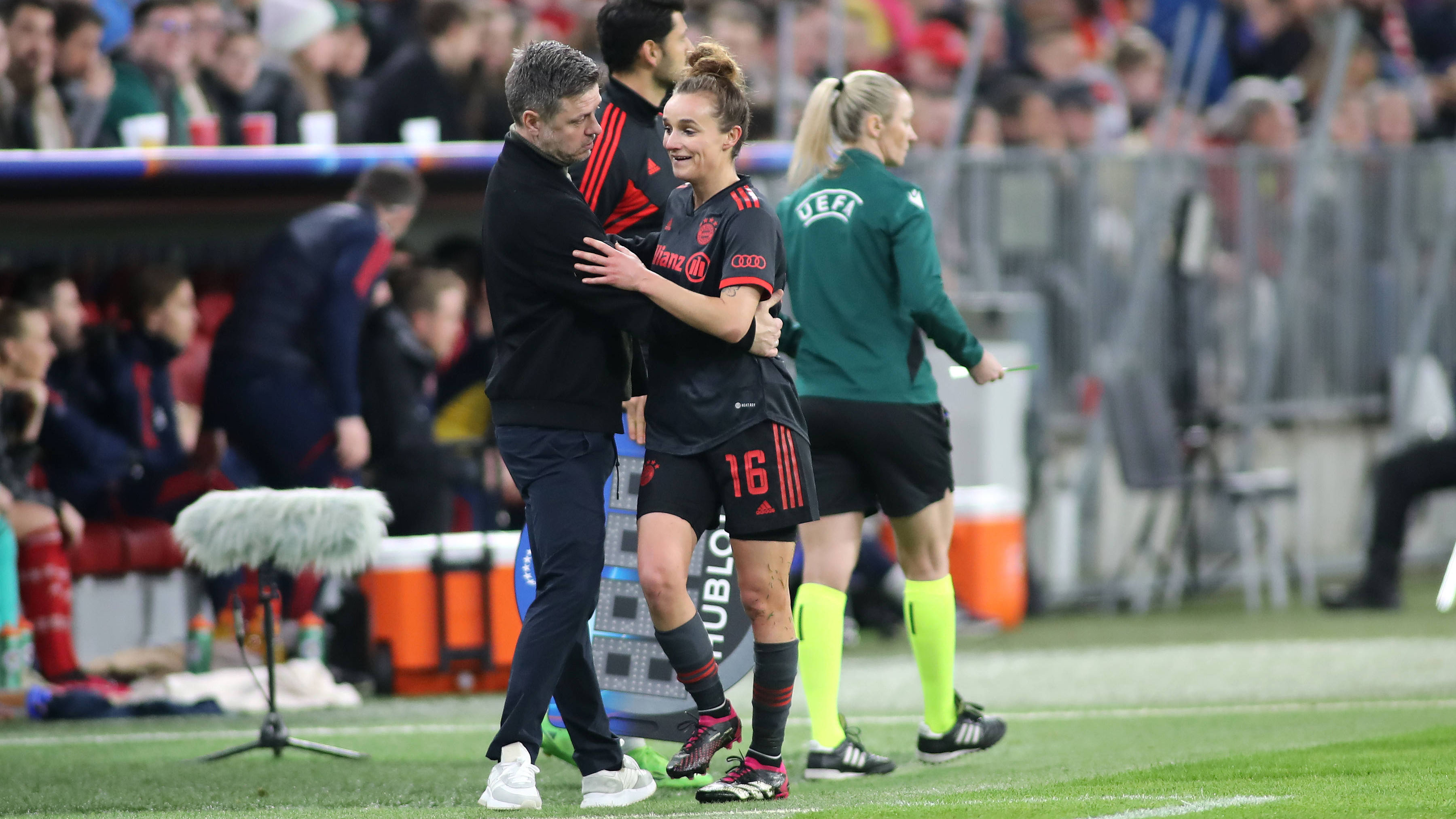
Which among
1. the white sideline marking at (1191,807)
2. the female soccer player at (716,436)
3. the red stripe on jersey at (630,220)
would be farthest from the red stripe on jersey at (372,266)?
the white sideline marking at (1191,807)

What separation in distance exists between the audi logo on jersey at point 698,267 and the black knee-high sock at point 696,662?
89 cm

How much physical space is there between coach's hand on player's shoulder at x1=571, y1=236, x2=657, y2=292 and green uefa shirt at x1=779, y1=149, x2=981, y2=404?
1095 millimetres

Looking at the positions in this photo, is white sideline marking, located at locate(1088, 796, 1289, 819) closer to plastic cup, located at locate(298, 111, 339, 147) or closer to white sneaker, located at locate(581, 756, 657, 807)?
white sneaker, located at locate(581, 756, 657, 807)

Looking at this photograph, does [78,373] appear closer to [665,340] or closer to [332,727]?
[332,727]

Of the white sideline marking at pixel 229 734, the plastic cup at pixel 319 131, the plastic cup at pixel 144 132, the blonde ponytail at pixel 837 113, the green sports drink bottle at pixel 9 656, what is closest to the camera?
the blonde ponytail at pixel 837 113

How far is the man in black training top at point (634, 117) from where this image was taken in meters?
5.76

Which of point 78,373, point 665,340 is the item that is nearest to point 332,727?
point 78,373

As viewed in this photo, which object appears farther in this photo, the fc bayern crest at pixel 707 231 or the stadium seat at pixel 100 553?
the stadium seat at pixel 100 553

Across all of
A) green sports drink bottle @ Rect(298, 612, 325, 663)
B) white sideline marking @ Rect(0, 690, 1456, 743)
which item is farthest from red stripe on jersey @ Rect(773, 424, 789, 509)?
green sports drink bottle @ Rect(298, 612, 325, 663)

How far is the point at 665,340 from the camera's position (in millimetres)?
5387

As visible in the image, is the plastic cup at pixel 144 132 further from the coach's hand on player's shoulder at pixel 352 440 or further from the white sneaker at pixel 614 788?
the white sneaker at pixel 614 788

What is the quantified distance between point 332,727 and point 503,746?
8.81 feet

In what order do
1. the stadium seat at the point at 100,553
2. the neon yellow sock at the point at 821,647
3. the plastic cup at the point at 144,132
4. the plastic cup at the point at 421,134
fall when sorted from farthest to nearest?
the plastic cup at the point at 421,134
the stadium seat at the point at 100,553
the plastic cup at the point at 144,132
the neon yellow sock at the point at 821,647

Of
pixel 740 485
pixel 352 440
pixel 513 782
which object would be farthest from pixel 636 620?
pixel 352 440
